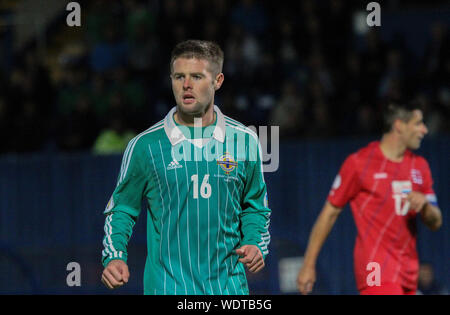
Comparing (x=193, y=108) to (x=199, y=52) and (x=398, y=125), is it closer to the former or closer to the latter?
(x=199, y=52)

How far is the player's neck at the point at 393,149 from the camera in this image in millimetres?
6590

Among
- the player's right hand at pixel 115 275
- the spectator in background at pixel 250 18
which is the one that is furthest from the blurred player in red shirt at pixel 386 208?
the spectator in background at pixel 250 18

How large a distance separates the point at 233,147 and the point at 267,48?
6.95m

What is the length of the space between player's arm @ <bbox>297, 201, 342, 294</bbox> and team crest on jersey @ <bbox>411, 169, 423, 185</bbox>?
61 centimetres

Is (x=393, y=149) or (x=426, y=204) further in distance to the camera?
(x=393, y=149)

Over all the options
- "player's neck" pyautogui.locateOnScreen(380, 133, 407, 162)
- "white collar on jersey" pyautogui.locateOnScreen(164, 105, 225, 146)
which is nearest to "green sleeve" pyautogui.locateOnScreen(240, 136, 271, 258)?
"white collar on jersey" pyautogui.locateOnScreen(164, 105, 225, 146)

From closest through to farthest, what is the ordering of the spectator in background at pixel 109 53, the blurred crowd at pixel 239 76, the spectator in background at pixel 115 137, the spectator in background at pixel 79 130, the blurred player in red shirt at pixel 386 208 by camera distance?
1. the blurred player in red shirt at pixel 386 208
2. the blurred crowd at pixel 239 76
3. the spectator in background at pixel 115 137
4. the spectator in background at pixel 79 130
5. the spectator in background at pixel 109 53

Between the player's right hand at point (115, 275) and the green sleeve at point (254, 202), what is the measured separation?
2.29 ft

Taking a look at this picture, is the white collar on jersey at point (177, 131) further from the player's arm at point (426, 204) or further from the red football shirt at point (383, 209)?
the red football shirt at point (383, 209)

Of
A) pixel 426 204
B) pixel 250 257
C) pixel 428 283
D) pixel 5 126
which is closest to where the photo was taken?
pixel 250 257

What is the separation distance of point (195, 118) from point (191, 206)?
481mm

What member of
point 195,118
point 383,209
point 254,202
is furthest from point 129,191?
point 383,209

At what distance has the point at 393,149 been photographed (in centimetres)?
660
